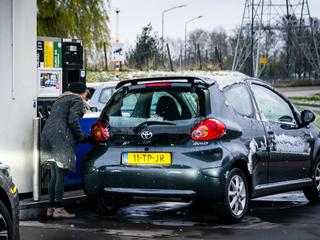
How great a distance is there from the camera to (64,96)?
9117mm

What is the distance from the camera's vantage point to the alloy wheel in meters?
8.33

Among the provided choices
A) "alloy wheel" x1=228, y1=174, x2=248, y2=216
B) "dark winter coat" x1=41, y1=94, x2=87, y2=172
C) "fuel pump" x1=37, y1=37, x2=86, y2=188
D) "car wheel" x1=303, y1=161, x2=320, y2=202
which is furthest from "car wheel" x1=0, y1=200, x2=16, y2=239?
"car wheel" x1=303, y1=161, x2=320, y2=202

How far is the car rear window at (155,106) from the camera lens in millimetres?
8414

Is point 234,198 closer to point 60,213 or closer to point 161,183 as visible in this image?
point 161,183

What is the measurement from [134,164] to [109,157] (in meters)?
0.33

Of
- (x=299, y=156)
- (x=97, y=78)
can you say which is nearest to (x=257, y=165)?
(x=299, y=156)

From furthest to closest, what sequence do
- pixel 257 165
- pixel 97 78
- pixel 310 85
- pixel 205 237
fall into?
pixel 310 85 → pixel 97 78 → pixel 257 165 → pixel 205 237

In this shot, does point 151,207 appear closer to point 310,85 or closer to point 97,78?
point 97,78

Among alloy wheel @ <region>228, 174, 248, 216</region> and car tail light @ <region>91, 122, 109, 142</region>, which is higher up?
car tail light @ <region>91, 122, 109, 142</region>

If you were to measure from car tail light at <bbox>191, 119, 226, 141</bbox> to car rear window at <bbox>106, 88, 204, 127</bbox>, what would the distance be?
0.16 metres

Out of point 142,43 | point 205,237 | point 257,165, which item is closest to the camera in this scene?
point 205,237

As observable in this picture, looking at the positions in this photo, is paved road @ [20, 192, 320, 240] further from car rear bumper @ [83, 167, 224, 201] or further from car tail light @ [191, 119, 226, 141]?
car tail light @ [191, 119, 226, 141]

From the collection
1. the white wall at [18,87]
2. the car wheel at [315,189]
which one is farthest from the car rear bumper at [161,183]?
the car wheel at [315,189]

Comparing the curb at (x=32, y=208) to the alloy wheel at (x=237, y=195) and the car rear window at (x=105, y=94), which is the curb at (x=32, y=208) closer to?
the alloy wheel at (x=237, y=195)
